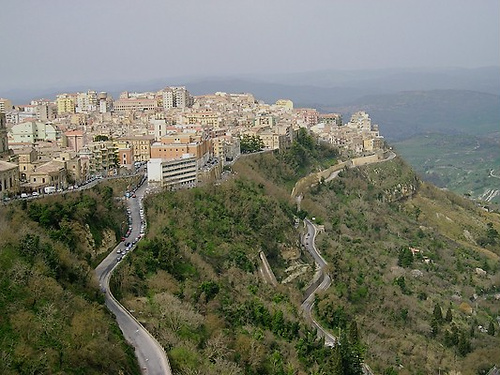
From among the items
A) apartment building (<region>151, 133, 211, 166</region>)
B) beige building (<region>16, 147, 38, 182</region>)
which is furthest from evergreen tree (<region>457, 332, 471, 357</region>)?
beige building (<region>16, 147, 38, 182</region>)

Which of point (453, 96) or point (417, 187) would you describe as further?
point (453, 96)

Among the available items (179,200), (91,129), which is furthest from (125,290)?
(91,129)

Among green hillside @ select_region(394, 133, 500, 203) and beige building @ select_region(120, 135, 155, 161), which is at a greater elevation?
beige building @ select_region(120, 135, 155, 161)

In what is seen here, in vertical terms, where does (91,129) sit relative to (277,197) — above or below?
above

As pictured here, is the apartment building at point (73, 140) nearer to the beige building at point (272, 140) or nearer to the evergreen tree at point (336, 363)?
the beige building at point (272, 140)

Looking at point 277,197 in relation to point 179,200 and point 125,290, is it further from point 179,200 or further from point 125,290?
point 125,290

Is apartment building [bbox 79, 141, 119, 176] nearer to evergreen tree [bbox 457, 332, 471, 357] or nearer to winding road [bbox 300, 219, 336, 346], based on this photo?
winding road [bbox 300, 219, 336, 346]
